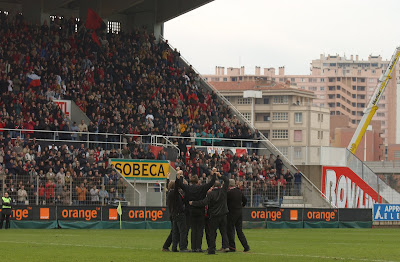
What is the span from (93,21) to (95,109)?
7531mm

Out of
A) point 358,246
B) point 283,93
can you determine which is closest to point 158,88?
point 358,246

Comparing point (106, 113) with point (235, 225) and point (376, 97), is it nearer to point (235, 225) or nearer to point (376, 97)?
point (235, 225)

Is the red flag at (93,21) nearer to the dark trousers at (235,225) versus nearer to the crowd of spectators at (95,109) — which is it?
the crowd of spectators at (95,109)

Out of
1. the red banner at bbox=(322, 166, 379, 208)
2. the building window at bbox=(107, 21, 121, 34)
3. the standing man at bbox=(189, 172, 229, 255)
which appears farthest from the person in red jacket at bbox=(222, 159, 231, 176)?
the standing man at bbox=(189, 172, 229, 255)

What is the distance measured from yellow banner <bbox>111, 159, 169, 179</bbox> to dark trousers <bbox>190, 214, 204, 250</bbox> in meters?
21.8

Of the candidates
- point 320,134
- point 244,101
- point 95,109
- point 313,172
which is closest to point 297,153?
point 313,172

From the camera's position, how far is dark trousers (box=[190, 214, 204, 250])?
21906 mm

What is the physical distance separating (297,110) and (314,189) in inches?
4756

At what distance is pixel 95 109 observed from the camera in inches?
1909

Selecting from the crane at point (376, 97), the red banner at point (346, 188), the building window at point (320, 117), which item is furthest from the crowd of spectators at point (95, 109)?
the building window at point (320, 117)

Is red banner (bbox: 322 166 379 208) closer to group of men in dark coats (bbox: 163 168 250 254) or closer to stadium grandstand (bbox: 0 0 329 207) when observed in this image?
stadium grandstand (bbox: 0 0 329 207)

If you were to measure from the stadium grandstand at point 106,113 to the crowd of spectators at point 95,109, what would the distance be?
6 cm

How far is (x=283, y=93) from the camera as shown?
6594 inches

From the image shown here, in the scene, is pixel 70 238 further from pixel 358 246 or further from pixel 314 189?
pixel 314 189
